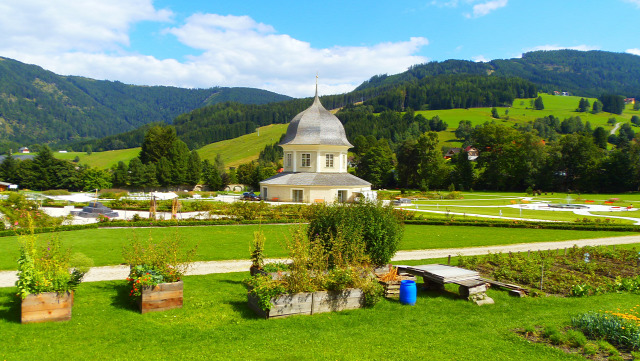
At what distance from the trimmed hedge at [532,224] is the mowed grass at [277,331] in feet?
52.2

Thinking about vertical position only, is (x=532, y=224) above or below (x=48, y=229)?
below

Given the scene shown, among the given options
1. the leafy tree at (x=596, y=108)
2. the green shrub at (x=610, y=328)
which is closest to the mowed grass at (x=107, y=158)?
the green shrub at (x=610, y=328)

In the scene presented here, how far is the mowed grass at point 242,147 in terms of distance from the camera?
112m

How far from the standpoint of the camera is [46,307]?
6.95 meters

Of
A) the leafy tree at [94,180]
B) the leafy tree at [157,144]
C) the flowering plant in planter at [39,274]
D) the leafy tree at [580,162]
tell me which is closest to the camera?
the flowering plant in planter at [39,274]

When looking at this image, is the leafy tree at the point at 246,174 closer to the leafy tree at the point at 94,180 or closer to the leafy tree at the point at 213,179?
the leafy tree at the point at 213,179

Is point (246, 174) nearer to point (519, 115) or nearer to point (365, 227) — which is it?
point (365, 227)

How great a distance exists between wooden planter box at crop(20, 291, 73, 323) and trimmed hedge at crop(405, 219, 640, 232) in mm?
21239

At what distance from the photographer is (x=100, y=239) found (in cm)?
1759

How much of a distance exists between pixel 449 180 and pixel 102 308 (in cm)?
6096

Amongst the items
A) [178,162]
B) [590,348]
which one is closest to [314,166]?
[178,162]

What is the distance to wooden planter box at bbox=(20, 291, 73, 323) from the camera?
22.4 feet

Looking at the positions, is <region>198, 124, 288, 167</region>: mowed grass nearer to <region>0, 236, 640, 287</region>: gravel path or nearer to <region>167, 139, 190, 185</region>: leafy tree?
<region>167, 139, 190, 185</region>: leafy tree

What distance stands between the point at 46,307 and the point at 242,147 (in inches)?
4689
